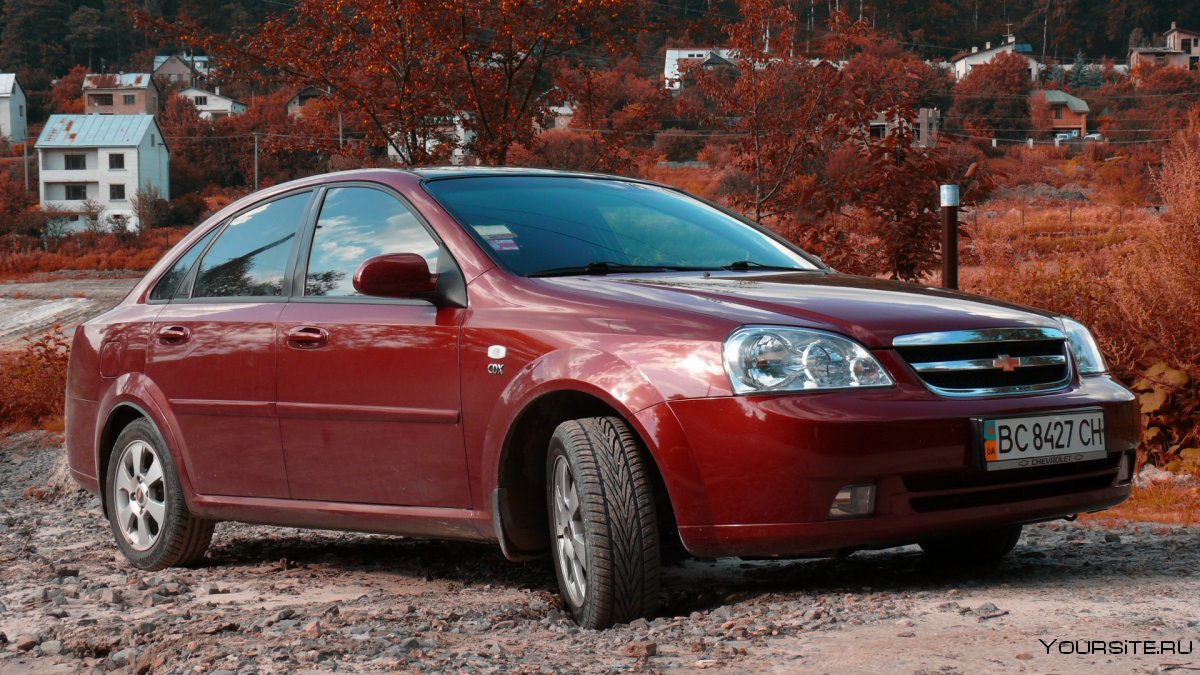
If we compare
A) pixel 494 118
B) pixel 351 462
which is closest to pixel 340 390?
pixel 351 462

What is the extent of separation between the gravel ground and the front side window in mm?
1207

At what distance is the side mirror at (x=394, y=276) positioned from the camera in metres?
4.77

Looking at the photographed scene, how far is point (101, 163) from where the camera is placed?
92250 millimetres

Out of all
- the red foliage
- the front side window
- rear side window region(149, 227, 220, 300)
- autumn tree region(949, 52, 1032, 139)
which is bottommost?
the red foliage

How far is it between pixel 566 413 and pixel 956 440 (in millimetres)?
1263

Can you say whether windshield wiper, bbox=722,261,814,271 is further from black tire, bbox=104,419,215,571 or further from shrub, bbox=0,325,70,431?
shrub, bbox=0,325,70,431

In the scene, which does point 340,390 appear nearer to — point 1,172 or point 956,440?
point 956,440

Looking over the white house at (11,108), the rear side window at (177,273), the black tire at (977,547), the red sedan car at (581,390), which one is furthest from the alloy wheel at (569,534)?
the white house at (11,108)

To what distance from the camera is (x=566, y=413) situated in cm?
462

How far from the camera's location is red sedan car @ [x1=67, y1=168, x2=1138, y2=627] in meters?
4.06

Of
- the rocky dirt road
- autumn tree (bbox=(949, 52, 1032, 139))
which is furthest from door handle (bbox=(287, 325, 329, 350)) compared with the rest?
autumn tree (bbox=(949, 52, 1032, 139))

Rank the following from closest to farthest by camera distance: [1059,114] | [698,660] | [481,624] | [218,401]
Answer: [698,660], [481,624], [218,401], [1059,114]

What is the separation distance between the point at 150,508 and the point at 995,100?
334ft

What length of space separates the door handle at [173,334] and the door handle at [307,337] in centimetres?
77
